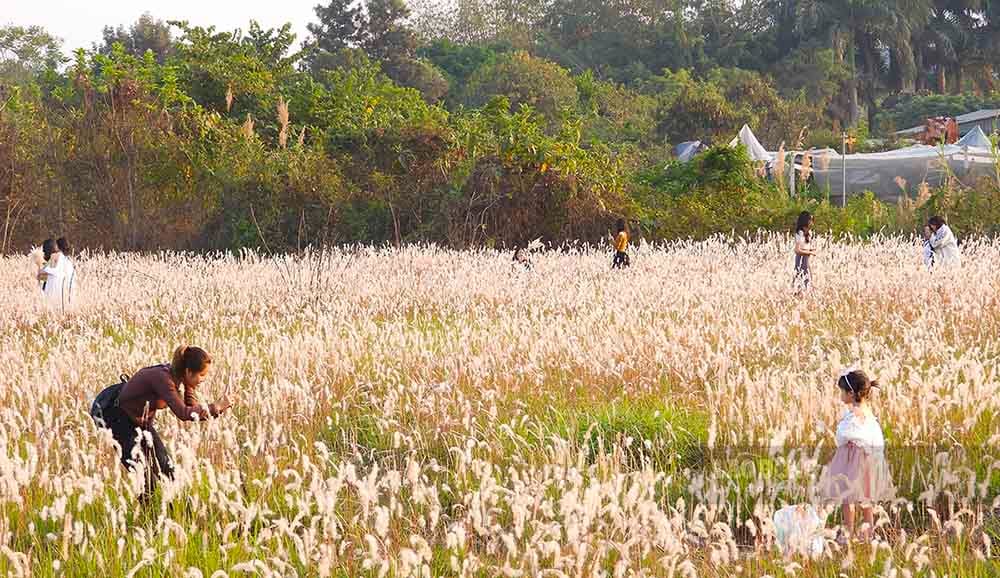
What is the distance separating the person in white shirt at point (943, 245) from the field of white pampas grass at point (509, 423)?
0.34 meters

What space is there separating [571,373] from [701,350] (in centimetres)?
85

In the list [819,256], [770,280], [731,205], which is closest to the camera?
[770,280]

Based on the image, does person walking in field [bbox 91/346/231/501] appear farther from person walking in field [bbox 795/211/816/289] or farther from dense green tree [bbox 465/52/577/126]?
dense green tree [bbox 465/52/577/126]

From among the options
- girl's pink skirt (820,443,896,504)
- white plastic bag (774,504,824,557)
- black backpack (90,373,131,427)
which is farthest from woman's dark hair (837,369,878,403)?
black backpack (90,373,131,427)

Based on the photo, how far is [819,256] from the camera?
42.8 ft

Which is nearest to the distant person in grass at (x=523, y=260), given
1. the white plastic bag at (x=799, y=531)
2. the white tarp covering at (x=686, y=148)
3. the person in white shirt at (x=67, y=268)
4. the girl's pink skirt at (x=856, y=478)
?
the person in white shirt at (x=67, y=268)

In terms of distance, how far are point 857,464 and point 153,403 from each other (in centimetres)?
282

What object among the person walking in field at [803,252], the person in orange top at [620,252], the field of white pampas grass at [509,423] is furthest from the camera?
the person in orange top at [620,252]

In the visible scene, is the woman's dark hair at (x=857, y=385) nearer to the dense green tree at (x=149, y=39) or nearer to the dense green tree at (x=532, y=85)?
the dense green tree at (x=532, y=85)

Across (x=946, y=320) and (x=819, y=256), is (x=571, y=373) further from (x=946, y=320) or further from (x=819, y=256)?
(x=819, y=256)

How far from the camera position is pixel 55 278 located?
34.6ft

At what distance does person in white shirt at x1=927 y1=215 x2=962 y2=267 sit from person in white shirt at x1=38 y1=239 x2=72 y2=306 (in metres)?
9.07

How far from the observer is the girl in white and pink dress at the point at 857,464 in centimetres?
414

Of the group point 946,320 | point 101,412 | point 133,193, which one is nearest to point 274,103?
point 133,193
